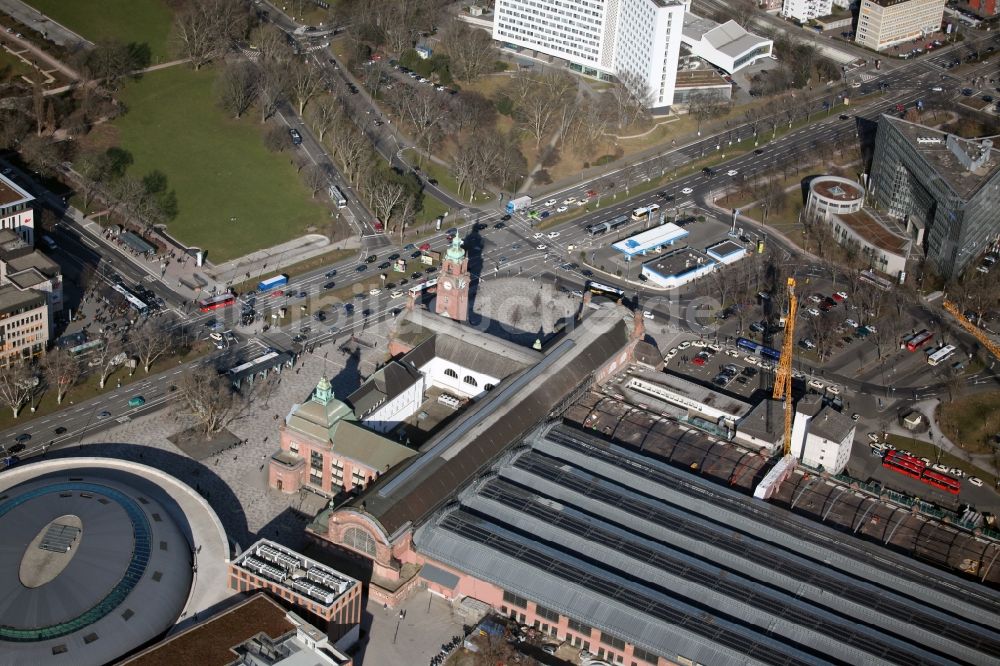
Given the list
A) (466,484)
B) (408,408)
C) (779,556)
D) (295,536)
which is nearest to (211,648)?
(295,536)

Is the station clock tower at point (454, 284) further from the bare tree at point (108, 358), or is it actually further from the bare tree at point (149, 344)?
the bare tree at point (108, 358)

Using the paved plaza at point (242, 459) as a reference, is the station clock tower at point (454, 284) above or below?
above

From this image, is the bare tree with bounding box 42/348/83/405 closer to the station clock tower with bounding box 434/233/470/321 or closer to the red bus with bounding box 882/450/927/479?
the station clock tower with bounding box 434/233/470/321

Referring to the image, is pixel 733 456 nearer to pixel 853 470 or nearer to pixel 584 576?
pixel 853 470

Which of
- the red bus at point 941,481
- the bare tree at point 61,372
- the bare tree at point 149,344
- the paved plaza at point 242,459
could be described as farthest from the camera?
the bare tree at point 149,344

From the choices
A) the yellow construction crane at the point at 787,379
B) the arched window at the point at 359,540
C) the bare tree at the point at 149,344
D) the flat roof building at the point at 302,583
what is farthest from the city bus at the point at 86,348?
the yellow construction crane at the point at 787,379

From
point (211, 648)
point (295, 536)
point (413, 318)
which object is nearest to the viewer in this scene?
point (211, 648)

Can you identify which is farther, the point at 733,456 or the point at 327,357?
the point at 327,357
